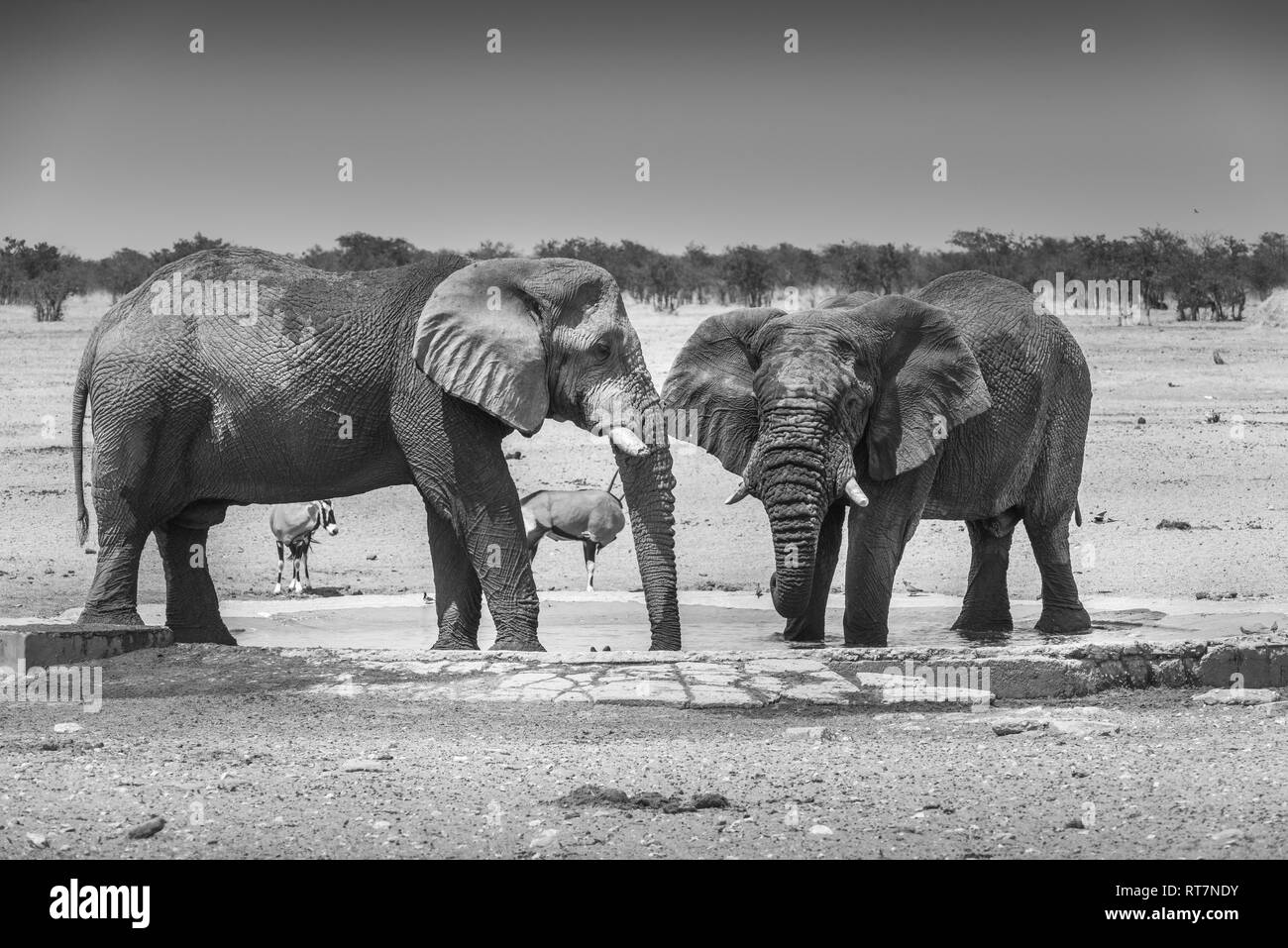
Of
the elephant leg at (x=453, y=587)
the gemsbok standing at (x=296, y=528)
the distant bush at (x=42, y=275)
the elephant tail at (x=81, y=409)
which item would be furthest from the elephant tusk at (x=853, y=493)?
the distant bush at (x=42, y=275)

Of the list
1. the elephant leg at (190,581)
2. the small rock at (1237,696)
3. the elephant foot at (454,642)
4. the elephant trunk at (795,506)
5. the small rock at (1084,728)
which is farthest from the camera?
the elephant leg at (190,581)

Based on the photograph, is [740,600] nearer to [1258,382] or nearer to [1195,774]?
[1195,774]

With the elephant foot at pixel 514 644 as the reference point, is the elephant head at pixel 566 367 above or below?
above

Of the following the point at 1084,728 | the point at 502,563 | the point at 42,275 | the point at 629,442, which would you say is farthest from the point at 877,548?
the point at 42,275

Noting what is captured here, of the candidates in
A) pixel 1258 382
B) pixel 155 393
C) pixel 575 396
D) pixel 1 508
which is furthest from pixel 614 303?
pixel 1258 382

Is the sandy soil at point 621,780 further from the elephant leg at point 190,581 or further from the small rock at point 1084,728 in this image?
the elephant leg at point 190,581

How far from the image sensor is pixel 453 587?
12273 millimetres

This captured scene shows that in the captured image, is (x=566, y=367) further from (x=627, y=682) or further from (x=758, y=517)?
(x=758, y=517)

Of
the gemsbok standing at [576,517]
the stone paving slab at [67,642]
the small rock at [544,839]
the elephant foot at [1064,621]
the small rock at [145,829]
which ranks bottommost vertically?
the elephant foot at [1064,621]

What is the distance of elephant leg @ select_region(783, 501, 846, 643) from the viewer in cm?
1242

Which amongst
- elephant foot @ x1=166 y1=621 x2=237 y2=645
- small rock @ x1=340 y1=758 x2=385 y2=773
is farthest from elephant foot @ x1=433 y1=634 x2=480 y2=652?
small rock @ x1=340 y1=758 x2=385 y2=773

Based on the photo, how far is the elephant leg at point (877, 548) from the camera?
38.9 ft

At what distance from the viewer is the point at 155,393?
11922mm

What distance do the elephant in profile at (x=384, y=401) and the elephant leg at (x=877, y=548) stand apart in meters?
1.25
